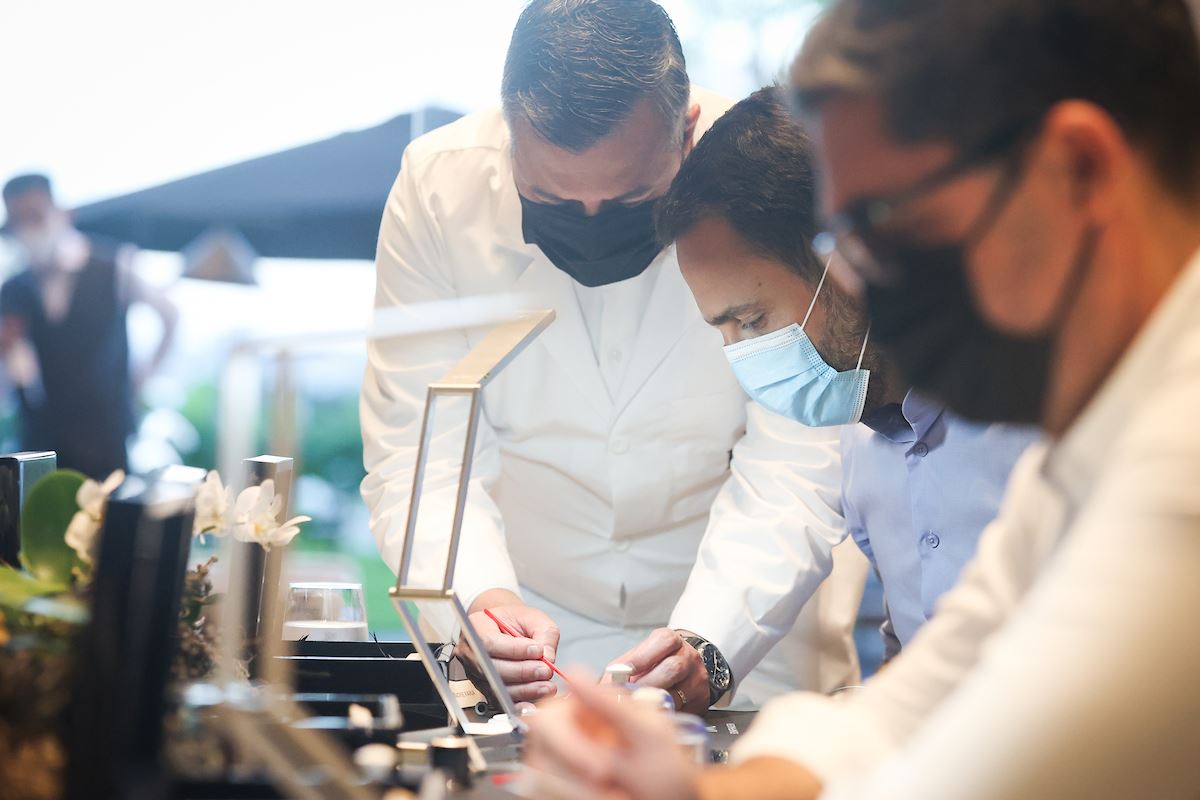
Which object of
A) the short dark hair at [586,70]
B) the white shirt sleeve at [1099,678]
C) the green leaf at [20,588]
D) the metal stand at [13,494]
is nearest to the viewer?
the white shirt sleeve at [1099,678]

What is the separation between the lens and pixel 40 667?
1052 mm

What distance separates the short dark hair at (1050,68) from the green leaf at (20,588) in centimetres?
92

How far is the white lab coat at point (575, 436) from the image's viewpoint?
2.38 m

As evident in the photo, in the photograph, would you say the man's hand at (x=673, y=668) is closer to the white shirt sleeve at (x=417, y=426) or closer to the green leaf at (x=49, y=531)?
the white shirt sleeve at (x=417, y=426)

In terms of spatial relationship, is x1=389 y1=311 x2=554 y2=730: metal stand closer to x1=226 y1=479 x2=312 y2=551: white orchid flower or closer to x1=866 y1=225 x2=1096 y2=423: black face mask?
x1=226 y1=479 x2=312 y2=551: white orchid flower

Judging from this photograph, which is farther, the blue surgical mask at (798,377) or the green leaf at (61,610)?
the blue surgical mask at (798,377)

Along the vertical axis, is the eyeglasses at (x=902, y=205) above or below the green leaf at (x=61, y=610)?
above

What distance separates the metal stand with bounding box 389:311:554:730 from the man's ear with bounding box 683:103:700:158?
0.83 m

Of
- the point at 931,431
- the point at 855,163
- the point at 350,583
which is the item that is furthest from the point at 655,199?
the point at 855,163

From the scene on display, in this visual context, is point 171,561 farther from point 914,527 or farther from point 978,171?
point 914,527

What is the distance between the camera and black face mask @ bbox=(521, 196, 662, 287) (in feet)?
7.26

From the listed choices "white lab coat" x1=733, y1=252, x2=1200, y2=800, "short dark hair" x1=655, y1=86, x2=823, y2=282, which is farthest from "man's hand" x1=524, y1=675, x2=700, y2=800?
"short dark hair" x1=655, y1=86, x2=823, y2=282

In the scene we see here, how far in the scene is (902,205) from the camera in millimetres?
872

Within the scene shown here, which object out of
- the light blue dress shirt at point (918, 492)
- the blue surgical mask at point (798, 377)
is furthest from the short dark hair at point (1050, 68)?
the light blue dress shirt at point (918, 492)
